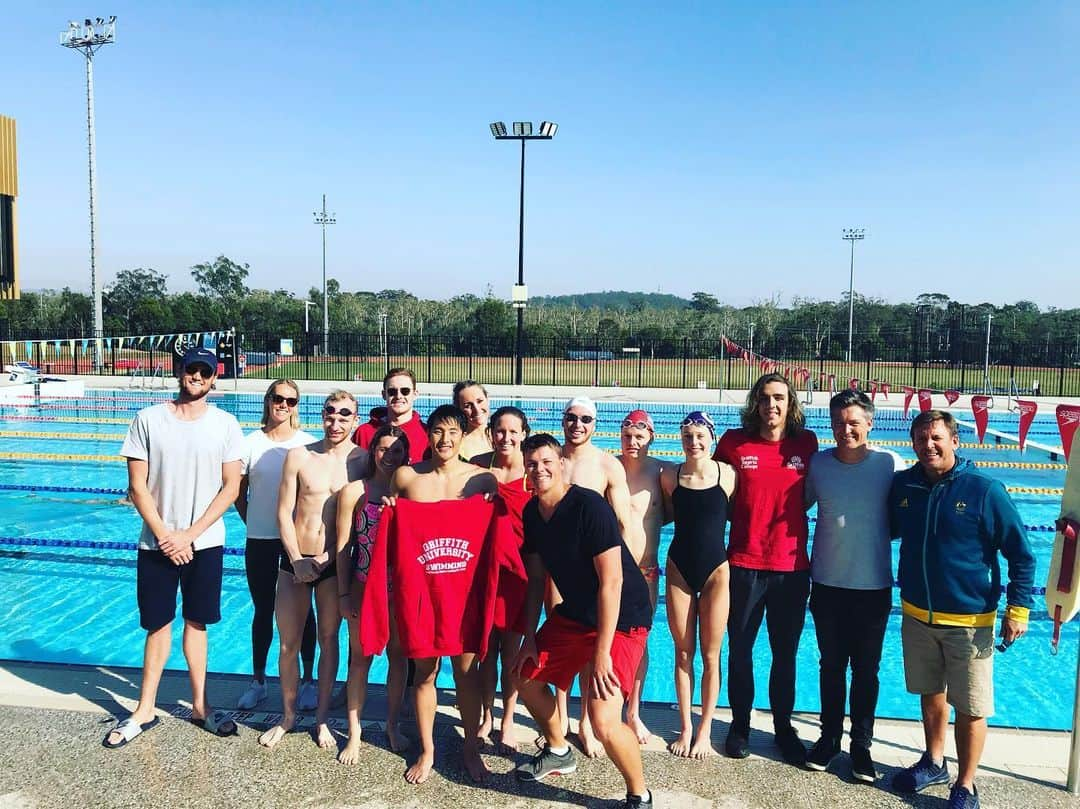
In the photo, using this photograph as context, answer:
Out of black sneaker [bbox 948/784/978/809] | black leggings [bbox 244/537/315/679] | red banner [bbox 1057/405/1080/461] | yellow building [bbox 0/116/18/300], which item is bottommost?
black sneaker [bbox 948/784/978/809]

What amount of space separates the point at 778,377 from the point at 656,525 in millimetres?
865

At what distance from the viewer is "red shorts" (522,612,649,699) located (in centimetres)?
309

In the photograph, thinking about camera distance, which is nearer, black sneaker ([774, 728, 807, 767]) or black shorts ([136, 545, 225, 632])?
black sneaker ([774, 728, 807, 767])

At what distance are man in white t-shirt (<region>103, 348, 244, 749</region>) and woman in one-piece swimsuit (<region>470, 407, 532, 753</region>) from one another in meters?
1.16

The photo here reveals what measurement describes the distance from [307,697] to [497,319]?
55355 millimetres

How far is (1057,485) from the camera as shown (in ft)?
37.9

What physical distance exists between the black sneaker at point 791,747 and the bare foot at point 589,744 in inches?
31.0

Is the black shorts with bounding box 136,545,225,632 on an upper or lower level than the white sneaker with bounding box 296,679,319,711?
upper

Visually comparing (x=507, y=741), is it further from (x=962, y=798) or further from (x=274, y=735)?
(x=962, y=798)

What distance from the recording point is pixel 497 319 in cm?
5884

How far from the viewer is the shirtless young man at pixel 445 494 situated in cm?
329

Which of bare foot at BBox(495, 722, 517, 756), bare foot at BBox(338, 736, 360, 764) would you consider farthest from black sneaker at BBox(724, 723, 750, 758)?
bare foot at BBox(338, 736, 360, 764)

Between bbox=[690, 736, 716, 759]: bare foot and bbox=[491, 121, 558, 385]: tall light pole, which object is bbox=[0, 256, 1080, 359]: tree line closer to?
bbox=[491, 121, 558, 385]: tall light pole

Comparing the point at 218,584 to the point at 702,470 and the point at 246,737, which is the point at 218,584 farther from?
the point at 702,470
